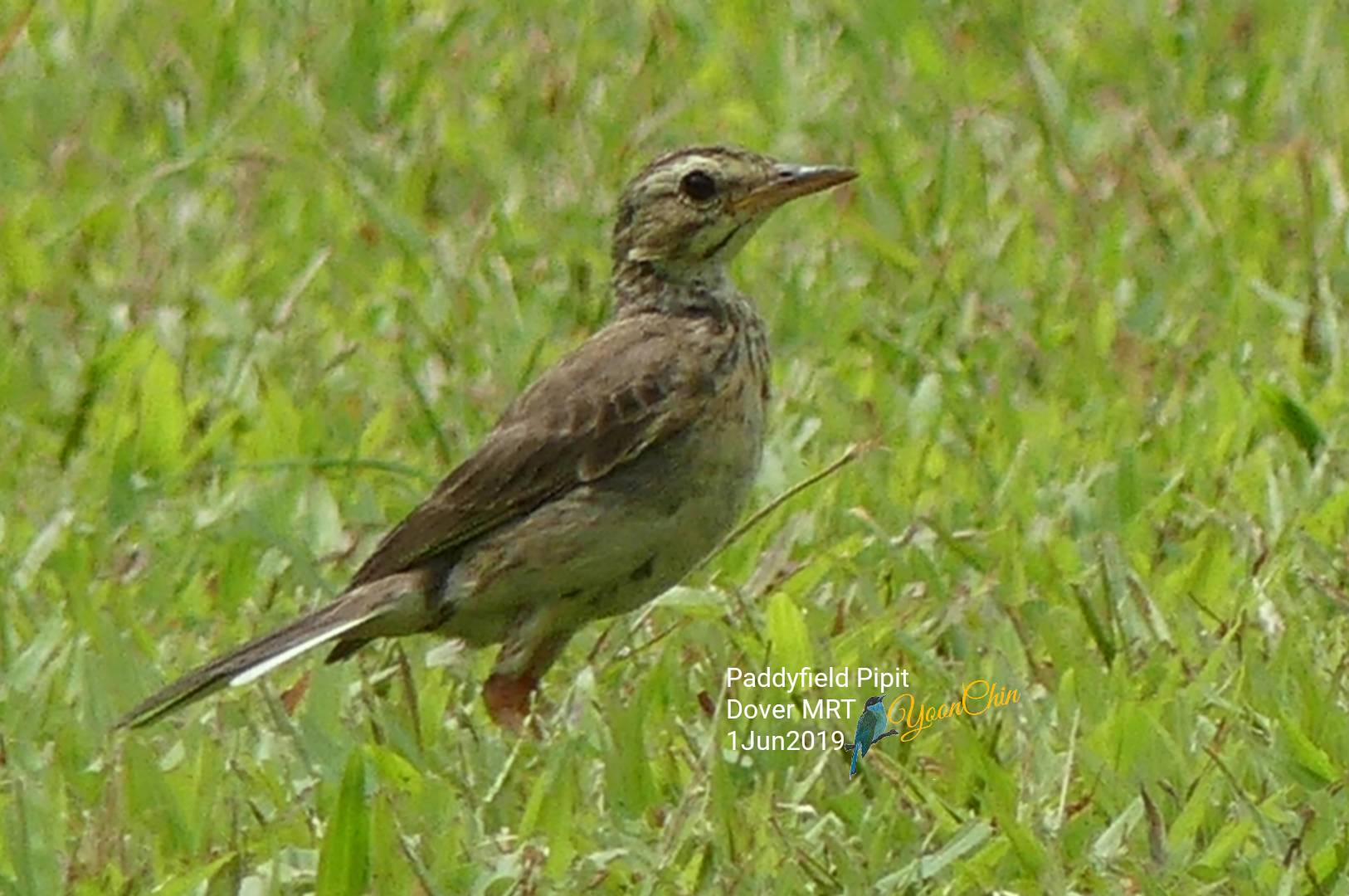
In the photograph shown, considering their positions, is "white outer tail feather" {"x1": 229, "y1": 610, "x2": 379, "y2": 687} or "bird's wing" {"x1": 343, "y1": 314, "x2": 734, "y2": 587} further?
"bird's wing" {"x1": 343, "y1": 314, "x2": 734, "y2": 587}

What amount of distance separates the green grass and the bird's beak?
71 cm

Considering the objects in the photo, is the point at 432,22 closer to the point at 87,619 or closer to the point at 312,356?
the point at 312,356

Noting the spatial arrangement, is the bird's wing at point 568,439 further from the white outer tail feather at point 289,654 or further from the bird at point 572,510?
the white outer tail feather at point 289,654

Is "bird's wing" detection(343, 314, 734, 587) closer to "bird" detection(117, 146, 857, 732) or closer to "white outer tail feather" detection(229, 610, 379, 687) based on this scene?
"bird" detection(117, 146, 857, 732)

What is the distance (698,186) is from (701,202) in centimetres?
3

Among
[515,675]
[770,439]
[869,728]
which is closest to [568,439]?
[515,675]

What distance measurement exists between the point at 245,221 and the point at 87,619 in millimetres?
2695

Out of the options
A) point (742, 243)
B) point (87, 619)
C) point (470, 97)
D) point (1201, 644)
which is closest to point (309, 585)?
point (87, 619)

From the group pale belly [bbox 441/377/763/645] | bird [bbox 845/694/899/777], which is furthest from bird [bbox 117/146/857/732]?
bird [bbox 845/694/899/777]

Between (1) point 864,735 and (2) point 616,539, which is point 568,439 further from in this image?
(1) point 864,735

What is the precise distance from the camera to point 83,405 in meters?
8.30

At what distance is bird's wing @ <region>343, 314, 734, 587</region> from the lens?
6.79 metres

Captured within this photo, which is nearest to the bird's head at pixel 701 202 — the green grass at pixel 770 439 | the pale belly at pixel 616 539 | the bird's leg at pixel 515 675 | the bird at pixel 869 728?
the pale belly at pixel 616 539

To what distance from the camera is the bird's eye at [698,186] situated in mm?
7152
